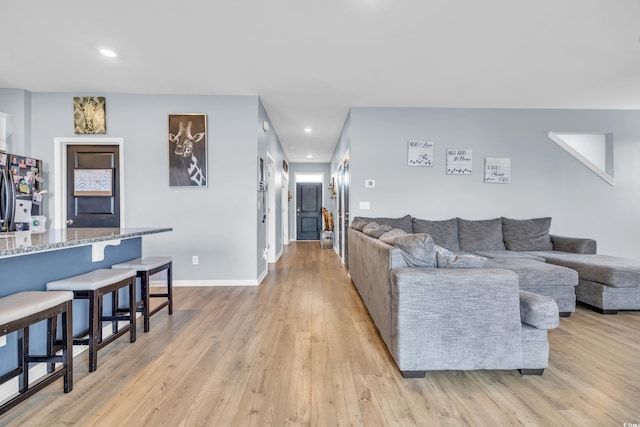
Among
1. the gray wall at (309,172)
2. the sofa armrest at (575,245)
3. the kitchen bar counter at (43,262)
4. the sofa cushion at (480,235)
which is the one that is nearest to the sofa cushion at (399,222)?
the sofa cushion at (480,235)

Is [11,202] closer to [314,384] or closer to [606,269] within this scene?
[314,384]

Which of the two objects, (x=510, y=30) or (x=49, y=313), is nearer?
(x=49, y=313)

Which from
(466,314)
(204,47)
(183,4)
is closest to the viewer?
(466,314)

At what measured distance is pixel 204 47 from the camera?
2.70 meters

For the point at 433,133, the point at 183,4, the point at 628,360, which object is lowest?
the point at 628,360

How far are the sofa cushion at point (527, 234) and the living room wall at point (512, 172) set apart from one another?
0.88 feet

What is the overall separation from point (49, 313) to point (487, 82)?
4.36m

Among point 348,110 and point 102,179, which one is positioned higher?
point 348,110

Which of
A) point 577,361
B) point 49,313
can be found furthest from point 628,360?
point 49,313

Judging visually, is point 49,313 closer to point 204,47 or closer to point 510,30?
point 204,47

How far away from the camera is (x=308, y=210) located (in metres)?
9.20

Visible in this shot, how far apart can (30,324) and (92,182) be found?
319cm

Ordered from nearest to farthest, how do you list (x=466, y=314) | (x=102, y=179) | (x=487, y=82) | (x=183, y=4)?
1. (x=466, y=314)
2. (x=183, y=4)
3. (x=487, y=82)
4. (x=102, y=179)

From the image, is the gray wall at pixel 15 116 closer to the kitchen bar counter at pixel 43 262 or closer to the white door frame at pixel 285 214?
the kitchen bar counter at pixel 43 262
